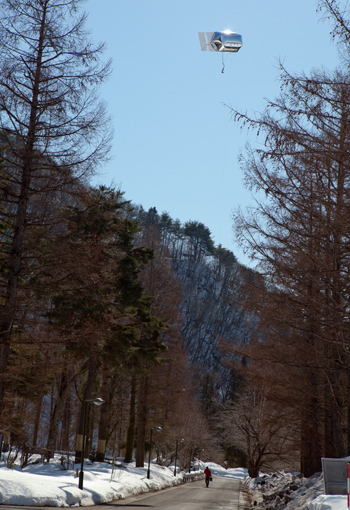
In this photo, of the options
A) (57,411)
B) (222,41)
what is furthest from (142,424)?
(222,41)

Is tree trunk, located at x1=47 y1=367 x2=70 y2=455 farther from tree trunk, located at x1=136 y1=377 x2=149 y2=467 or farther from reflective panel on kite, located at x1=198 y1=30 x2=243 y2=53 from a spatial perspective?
reflective panel on kite, located at x1=198 y1=30 x2=243 y2=53

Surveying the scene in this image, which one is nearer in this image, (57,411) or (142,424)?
(57,411)

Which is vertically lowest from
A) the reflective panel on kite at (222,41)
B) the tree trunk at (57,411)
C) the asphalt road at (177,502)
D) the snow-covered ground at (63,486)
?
the asphalt road at (177,502)

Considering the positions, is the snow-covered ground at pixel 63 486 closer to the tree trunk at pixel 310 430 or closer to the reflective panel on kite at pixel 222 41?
the tree trunk at pixel 310 430

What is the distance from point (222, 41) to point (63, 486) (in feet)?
62.9

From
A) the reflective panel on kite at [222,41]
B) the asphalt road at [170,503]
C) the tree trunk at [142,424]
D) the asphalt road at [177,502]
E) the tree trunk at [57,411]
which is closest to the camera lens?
the asphalt road at [170,503]

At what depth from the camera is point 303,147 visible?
896 centimetres

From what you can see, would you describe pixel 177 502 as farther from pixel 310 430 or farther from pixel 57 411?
pixel 57 411

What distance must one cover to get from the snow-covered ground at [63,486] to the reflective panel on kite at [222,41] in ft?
62.9

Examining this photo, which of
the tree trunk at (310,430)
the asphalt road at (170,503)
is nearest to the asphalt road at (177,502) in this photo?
the asphalt road at (170,503)

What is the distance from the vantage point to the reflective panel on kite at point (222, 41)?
23.2 m

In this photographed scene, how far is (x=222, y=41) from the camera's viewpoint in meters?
23.0

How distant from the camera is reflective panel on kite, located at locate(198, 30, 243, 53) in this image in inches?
912

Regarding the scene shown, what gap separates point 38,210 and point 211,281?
130 m
